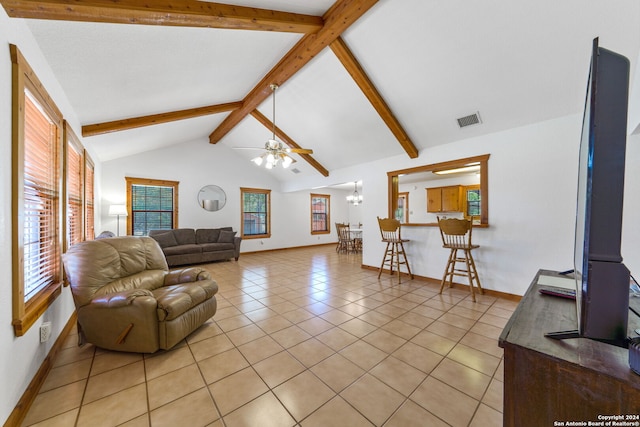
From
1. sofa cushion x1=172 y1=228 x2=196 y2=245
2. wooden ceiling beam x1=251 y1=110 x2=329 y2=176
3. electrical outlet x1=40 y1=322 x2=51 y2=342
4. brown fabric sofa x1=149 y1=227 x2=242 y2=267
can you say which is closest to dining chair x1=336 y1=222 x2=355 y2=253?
wooden ceiling beam x1=251 y1=110 x2=329 y2=176

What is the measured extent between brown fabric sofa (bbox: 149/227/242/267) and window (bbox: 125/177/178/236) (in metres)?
0.42

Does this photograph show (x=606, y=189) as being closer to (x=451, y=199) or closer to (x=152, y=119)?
(x=152, y=119)

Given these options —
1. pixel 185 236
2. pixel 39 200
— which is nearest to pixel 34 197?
pixel 39 200

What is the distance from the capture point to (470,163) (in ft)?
12.6

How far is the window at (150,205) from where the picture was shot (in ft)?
19.3

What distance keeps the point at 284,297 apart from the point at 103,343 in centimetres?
198

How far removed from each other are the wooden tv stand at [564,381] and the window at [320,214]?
27.8ft

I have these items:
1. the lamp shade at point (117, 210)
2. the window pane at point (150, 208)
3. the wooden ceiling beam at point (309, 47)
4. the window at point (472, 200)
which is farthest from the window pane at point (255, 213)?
the window at point (472, 200)

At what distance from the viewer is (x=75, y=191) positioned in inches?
126

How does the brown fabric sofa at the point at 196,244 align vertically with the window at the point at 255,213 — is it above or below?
below

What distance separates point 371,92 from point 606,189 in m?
3.22

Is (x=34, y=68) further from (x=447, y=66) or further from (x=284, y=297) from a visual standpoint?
(x=447, y=66)

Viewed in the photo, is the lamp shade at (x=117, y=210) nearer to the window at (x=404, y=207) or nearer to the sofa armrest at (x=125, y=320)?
the sofa armrest at (x=125, y=320)

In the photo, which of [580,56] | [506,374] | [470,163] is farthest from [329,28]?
[506,374]
